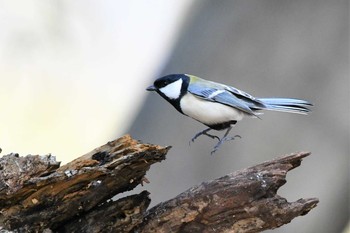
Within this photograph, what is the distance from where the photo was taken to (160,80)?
1.15m

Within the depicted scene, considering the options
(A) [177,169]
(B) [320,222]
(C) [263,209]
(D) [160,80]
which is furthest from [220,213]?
(B) [320,222]

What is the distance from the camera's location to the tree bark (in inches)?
39.4

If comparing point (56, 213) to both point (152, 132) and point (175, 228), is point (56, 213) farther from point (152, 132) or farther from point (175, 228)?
point (152, 132)

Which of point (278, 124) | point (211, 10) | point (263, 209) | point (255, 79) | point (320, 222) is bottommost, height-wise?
point (320, 222)

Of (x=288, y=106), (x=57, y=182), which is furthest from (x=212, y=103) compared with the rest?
(x=57, y=182)

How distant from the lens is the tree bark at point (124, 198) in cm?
100

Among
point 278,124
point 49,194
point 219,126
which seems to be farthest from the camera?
→ point 278,124

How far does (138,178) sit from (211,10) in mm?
668

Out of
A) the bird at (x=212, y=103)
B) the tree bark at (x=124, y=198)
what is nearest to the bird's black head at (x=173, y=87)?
the bird at (x=212, y=103)

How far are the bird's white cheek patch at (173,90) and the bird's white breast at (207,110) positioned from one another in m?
0.02

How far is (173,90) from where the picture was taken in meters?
1.13

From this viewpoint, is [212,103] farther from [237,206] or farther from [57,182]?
[57,182]

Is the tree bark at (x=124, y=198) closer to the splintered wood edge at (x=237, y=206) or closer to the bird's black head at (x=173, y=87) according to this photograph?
the splintered wood edge at (x=237, y=206)

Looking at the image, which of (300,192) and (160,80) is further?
(300,192)
